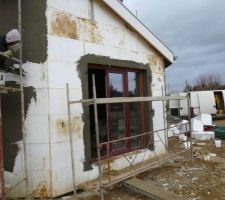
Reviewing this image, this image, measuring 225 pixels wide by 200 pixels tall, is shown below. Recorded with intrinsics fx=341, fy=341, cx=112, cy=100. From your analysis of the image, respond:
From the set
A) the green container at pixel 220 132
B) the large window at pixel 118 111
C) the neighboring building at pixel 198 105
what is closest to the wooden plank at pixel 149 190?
the large window at pixel 118 111

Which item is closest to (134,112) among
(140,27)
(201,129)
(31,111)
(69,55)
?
(140,27)

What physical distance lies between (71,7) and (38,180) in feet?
12.6

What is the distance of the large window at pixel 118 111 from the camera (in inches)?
345

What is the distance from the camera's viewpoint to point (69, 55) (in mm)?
7504

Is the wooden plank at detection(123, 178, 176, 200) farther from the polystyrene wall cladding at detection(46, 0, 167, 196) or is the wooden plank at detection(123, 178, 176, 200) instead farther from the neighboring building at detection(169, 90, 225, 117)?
the neighboring building at detection(169, 90, 225, 117)

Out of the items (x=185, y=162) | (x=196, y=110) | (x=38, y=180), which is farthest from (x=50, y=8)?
(x=196, y=110)

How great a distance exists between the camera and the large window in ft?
28.8

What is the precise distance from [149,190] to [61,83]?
9.44 ft

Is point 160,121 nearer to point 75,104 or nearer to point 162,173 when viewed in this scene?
point 162,173

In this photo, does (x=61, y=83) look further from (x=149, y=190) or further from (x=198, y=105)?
(x=198, y=105)

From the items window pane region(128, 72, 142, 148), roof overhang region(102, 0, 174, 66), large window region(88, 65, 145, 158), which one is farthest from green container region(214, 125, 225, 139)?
window pane region(128, 72, 142, 148)

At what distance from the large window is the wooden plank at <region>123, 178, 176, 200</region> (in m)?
1.40

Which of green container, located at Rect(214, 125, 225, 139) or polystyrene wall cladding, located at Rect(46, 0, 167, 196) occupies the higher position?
polystyrene wall cladding, located at Rect(46, 0, 167, 196)

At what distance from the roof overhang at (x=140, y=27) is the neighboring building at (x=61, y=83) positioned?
28 mm
